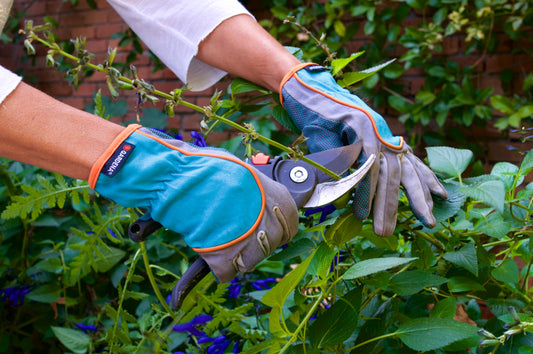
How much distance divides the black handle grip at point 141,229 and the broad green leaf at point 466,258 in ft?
1.33

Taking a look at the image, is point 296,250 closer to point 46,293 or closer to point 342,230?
point 342,230

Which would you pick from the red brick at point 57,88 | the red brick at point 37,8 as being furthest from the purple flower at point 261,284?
the red brick at point 37,8

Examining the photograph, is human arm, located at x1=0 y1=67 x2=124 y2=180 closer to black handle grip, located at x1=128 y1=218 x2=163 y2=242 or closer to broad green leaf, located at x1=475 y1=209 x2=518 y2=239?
black handle grip, located at x1=128 y1=218 x2=163 y2=242

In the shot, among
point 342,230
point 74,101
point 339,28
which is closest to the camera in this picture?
point 342,230

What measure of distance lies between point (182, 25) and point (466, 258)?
0.65 metres

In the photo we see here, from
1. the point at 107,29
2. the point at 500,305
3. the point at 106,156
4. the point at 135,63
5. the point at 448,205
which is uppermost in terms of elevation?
the point at 106,156

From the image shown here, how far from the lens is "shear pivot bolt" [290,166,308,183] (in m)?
0.69

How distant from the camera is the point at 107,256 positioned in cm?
100

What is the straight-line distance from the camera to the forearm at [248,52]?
84 centimetres

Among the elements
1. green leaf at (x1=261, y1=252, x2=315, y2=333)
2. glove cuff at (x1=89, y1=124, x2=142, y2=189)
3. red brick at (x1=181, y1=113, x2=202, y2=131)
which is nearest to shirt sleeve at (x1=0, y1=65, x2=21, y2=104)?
glove cuff at (x1=89, y1=124, x2=142, y2=189)

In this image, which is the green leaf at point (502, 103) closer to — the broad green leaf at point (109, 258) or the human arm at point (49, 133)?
the broad green leaf at point (109, 258)

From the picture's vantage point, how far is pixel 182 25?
0.92 metres

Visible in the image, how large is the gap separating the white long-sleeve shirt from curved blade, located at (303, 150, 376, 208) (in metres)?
0.32

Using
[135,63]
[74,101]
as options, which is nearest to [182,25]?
[135,63]
